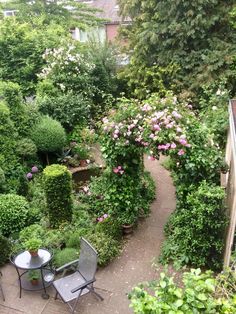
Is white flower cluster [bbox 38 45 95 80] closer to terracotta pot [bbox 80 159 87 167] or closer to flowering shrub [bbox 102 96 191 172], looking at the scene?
terracotta pot [bbox 80 159 87 167]

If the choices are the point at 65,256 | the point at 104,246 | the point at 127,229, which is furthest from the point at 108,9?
the point at 65,256

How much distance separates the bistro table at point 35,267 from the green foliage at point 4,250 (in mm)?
298

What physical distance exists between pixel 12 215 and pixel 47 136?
3.15m

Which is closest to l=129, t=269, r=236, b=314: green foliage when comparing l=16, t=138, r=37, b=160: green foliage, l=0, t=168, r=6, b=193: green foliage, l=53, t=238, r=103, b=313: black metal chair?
l=53, t=238, r=103, b=313: black metal chair

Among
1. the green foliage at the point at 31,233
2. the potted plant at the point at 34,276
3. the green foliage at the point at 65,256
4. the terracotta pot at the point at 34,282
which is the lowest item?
the terracotta pot at the point at 34,282

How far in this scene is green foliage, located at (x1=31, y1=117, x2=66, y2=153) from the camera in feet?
31.2

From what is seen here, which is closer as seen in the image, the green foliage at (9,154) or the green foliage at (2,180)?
the green foliage at (2,180)

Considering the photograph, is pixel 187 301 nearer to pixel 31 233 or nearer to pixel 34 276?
pixel 34 276

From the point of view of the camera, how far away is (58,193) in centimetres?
687

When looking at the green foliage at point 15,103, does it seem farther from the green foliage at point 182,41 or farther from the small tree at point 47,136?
the green foliage at point 182,41

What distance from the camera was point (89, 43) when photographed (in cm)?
1430

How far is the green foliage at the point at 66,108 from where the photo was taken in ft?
34.7

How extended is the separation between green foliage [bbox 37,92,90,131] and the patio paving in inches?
178

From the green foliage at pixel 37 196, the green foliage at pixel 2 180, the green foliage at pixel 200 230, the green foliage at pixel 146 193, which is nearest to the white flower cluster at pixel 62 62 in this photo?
the green foliage at pixel 37 196
